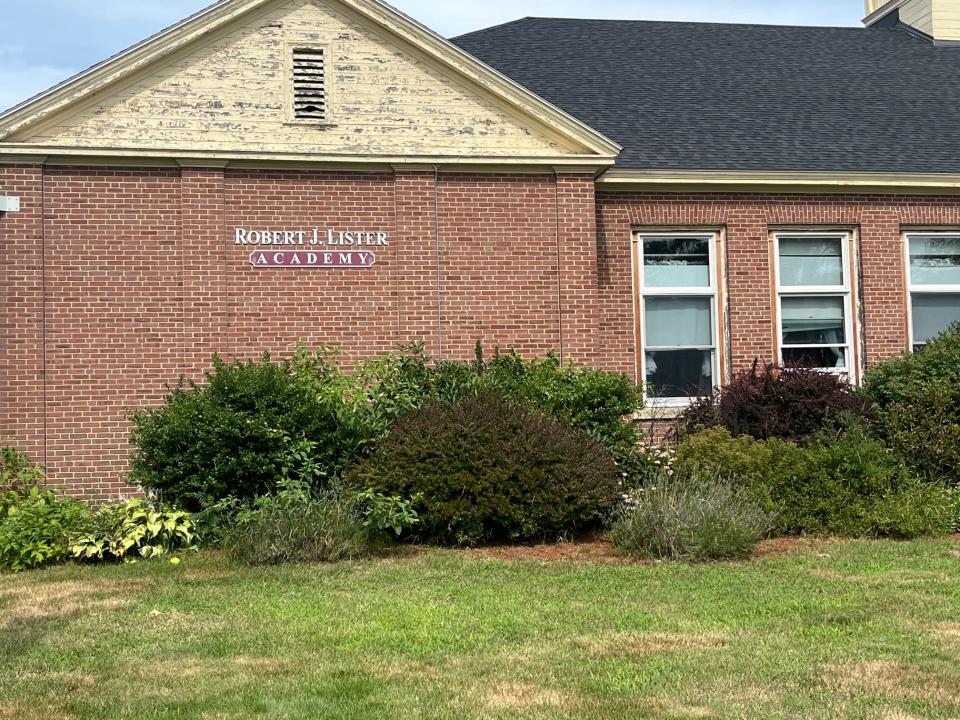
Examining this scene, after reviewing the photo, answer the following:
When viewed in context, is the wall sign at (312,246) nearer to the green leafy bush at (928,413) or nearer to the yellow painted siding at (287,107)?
the yellow painted siding at (287,107)

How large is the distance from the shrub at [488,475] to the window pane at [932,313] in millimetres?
7293

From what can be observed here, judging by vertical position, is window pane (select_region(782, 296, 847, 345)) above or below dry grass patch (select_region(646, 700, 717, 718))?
above

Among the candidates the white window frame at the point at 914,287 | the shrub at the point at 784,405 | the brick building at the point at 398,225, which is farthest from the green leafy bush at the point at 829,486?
the white window frame at the point at 914,287

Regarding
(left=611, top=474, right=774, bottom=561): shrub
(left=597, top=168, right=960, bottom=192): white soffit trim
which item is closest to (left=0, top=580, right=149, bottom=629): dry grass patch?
(left=611, top=474, right=774, bottom=561): shrub

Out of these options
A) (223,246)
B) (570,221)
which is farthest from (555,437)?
(223,246)

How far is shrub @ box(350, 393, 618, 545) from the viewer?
1082 centimetres

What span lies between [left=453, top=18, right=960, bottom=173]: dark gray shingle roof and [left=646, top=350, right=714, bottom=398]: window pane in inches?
103

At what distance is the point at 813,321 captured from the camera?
52.8ft

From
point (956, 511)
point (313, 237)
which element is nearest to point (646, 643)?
point (956, 511)

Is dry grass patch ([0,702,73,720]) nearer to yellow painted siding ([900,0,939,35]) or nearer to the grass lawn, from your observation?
the grass lawn

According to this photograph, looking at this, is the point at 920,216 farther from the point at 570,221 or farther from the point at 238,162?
the point at 238,162

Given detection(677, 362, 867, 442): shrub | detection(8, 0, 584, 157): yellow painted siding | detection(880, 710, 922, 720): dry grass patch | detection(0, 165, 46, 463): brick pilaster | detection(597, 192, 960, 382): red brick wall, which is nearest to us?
detection(880, 710, 922, 720): dry grass patch

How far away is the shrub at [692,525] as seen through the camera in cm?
998

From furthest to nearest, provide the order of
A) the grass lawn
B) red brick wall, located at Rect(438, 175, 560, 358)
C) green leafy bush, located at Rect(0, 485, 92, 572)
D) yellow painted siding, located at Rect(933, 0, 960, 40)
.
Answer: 1. yellow painted siding, located at Rect(933, 0, 960, 40)
2. red brick wall, located at Rect(438, 175, 560, 358)
3. green leafy bush, located at Rect(0, 485, 92, 572)
4. the grass lawn
